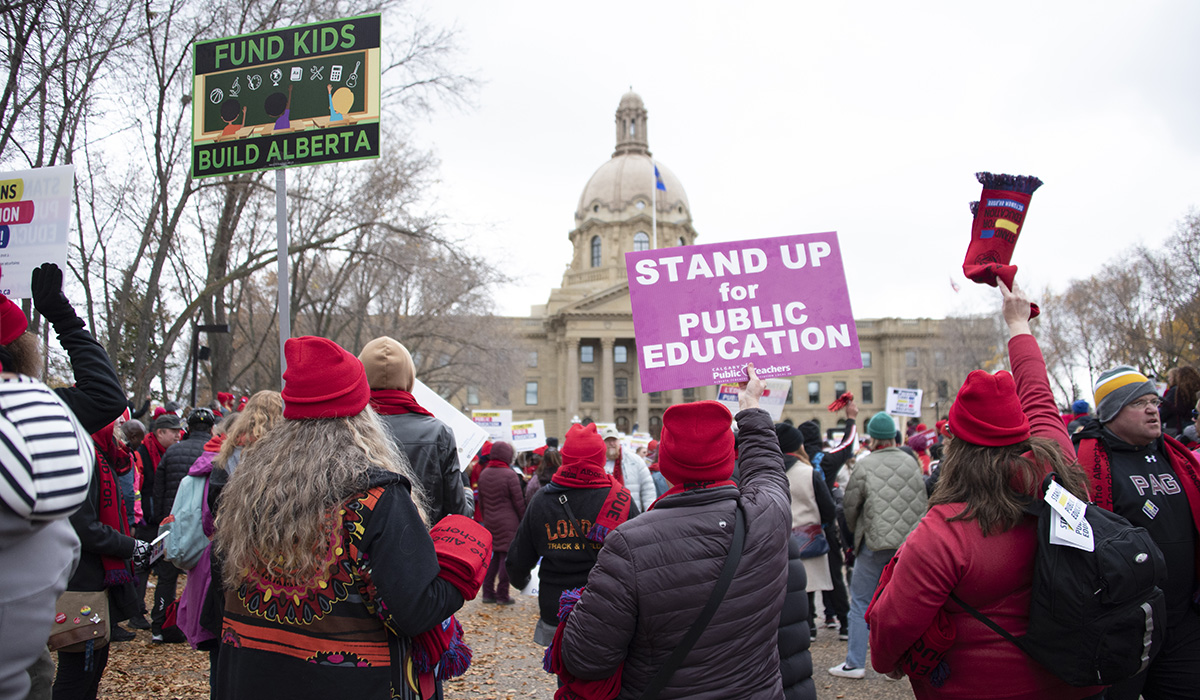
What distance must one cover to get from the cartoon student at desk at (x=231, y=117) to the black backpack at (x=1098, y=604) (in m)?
Answer: 6.08

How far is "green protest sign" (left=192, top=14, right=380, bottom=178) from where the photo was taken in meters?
6.21

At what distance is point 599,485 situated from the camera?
518 cm

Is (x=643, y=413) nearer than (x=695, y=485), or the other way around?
(x=695, y=485)

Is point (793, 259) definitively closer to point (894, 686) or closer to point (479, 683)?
point (894, 686)

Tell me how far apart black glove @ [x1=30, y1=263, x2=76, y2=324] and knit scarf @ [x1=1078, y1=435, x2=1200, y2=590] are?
4368 millimetres

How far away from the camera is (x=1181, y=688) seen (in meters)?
3.41

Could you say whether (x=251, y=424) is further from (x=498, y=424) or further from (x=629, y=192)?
(x=629, y=192)

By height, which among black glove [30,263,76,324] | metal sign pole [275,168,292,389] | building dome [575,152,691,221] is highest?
building dome [575,152,691,221]

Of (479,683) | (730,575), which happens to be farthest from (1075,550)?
(479,683)

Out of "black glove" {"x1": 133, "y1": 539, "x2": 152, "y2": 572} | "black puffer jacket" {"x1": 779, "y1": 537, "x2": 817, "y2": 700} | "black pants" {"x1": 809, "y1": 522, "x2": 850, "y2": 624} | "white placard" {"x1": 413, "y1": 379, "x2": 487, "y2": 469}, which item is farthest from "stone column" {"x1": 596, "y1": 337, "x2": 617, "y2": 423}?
"black puffer jacket" {"x1": 779, "y1": 537, "x2": 817, "y2": 700}

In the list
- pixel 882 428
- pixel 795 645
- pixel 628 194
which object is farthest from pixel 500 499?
pixel 628 194

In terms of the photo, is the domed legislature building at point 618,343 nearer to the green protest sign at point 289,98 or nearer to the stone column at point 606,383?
the stone column at point 606,383

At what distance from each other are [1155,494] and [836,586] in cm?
510

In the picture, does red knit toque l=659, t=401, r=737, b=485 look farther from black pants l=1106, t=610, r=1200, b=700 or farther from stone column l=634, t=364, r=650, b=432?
stone column l=634, t=364, r=650, b=432
